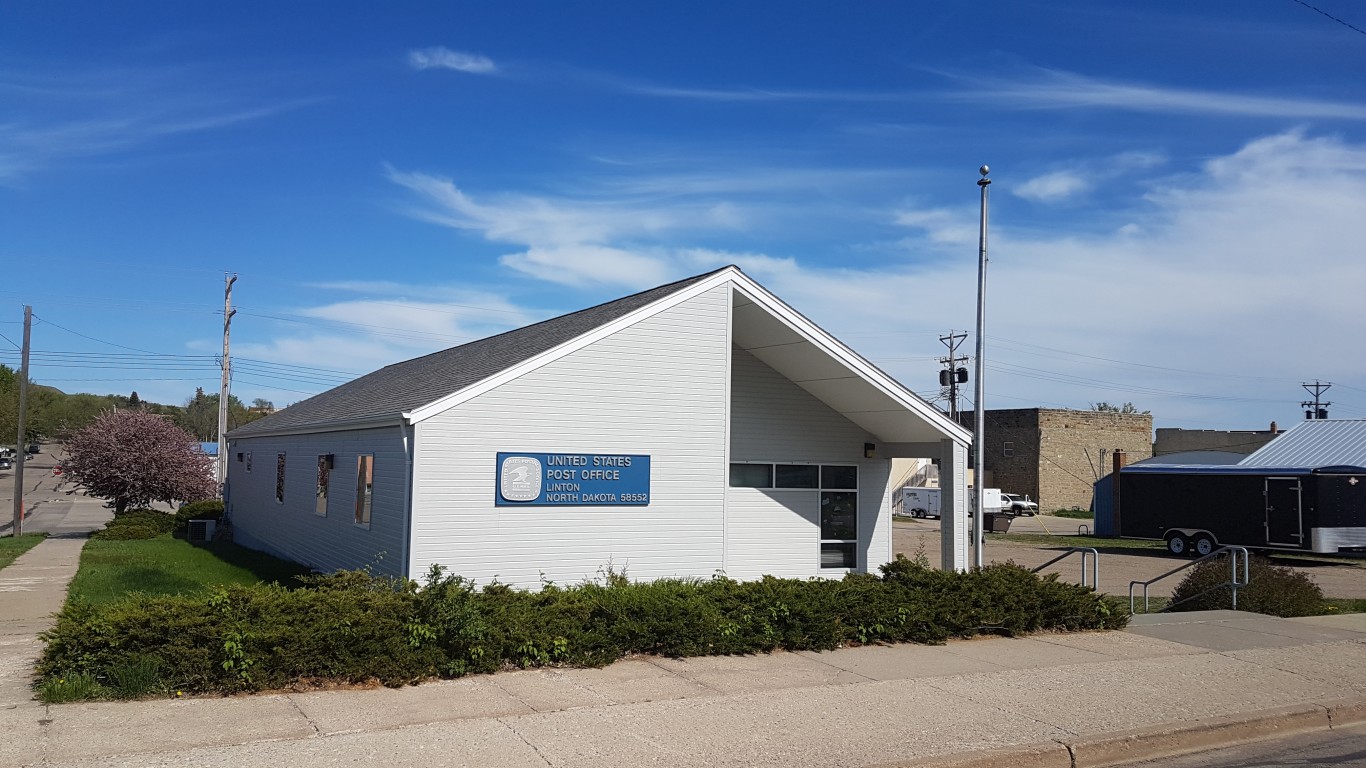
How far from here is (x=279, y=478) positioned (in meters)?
21.8

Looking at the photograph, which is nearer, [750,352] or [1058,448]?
[750,352]

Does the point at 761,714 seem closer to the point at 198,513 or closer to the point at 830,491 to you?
the point at 830,491

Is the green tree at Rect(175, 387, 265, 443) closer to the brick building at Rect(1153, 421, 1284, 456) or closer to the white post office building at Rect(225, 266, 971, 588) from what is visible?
the brick building at Rect(1153, 421, 1284, 456)

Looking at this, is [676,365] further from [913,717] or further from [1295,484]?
[1295,484]

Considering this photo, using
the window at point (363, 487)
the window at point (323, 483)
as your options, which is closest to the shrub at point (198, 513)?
the window at point (323, 483)

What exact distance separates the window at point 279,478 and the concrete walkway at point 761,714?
9692mm

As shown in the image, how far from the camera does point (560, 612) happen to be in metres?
10.4

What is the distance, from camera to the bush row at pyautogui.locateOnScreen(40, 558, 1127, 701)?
846 cm

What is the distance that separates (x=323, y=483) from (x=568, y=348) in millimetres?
6214

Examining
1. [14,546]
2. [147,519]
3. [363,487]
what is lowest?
[14,546]

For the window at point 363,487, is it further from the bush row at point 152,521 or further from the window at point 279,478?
the bush row at point 152,521

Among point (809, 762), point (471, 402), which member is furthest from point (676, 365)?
point (809, 762)

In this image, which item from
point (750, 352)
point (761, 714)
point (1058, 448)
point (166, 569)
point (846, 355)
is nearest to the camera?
point (761, 714)

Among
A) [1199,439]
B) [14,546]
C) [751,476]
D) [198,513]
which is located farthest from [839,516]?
[1199,439]
